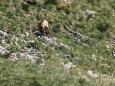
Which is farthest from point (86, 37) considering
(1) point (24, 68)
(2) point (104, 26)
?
(1) point (24, 68)

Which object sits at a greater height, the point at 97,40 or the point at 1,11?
the point at 1,11

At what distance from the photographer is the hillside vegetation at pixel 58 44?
47.9 feet

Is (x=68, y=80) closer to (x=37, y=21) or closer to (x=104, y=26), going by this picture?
(x=37, y=21)

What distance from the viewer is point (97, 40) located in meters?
22.1

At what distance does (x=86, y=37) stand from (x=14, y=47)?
5.00m

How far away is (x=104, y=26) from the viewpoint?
23.6m

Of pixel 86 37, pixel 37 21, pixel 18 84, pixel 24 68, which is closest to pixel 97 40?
pixel 86 37

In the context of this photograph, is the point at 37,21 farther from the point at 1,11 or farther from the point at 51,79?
the point at 51,79

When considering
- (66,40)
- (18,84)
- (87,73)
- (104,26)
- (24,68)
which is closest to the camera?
(18,84)

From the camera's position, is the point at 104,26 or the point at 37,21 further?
the point at 104,26

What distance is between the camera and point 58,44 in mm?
20172

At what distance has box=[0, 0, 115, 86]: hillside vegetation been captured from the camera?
47.9 feet

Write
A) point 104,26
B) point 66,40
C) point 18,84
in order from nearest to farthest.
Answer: point 18,84, point 66,40, point 104,26

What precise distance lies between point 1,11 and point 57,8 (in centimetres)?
377
